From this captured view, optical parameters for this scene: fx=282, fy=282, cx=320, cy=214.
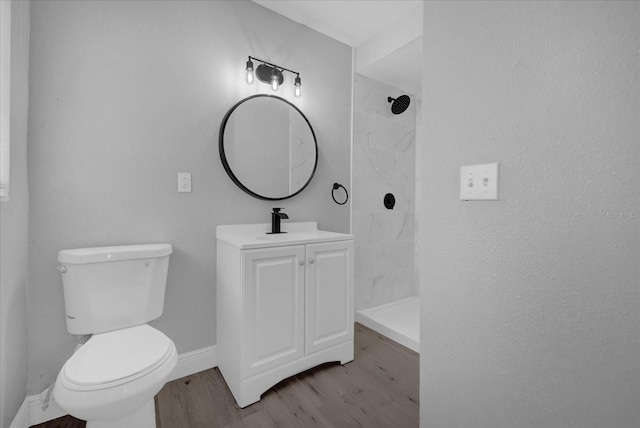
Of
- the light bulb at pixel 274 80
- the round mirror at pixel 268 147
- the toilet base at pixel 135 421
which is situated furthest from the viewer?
the light bulb at pixel 274 80

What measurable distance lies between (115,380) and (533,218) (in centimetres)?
136

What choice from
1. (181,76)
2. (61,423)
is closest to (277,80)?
(181,76)

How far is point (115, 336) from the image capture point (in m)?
1.24

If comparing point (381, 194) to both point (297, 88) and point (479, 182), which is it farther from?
point (479, 182)

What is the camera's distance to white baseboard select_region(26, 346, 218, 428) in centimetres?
128

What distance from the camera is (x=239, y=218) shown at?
1864mm

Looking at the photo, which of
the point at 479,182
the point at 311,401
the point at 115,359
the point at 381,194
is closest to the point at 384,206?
the point at 381,194

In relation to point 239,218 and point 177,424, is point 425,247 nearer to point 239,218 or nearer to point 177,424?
point 239,218

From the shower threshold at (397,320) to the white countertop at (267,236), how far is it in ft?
2.96

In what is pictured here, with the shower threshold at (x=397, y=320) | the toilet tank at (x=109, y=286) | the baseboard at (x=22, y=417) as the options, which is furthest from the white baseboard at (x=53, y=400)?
the shower threshold at (x=397, y=320)

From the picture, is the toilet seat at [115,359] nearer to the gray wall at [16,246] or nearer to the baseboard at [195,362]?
the gray wall at [16,246]

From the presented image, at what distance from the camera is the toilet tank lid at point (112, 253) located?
126 cm

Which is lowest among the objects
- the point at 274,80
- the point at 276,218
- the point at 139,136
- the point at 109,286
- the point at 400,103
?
the point at 109,286

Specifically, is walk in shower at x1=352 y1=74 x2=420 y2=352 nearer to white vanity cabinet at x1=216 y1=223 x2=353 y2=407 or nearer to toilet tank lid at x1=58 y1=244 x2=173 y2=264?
white vanity cabinet at x1=216 y1=223 x2=353 y2=407
